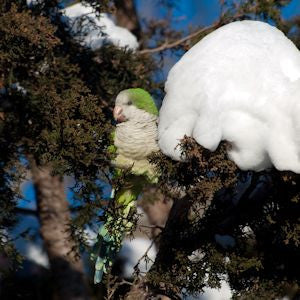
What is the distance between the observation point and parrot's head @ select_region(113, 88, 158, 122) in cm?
252

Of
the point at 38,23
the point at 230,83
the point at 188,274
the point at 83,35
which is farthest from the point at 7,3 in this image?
the point at 188,274

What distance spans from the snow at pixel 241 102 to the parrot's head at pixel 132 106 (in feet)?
0.69

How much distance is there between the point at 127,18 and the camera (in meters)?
5.16

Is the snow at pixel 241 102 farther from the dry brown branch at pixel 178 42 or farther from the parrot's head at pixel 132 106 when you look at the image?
the dry brown branch at pixel 178 42

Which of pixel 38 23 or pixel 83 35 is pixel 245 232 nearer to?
pixel 38 23

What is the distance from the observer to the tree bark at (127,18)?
5.12m

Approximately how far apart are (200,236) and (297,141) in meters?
0.86

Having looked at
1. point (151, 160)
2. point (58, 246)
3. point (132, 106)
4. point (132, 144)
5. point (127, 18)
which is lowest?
point (151, 160)

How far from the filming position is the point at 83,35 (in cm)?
368

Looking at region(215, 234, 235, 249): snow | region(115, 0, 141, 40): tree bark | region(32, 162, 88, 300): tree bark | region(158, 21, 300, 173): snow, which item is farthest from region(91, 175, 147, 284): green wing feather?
region(115, 0, 141, 40): tree bark

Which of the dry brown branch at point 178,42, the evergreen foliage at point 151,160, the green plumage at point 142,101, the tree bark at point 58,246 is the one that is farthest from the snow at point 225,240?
the tree bark at point 58,246

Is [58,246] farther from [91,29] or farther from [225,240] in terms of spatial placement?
[225,240]

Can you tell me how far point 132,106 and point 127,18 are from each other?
2.81 metres

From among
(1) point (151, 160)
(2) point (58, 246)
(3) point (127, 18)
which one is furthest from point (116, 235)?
(3) point (127, 18)
